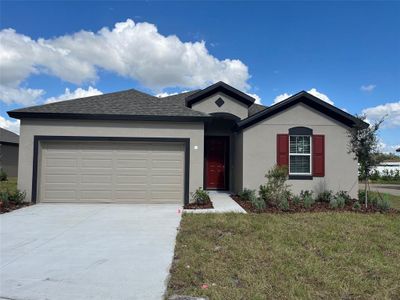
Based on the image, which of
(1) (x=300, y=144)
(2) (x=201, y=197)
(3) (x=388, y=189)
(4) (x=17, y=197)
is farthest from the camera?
(3) (x=388, y=189)

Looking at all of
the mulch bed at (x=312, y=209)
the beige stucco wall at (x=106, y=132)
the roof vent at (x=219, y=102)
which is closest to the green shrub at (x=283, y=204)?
the mulch bed at (x=312, y=209)

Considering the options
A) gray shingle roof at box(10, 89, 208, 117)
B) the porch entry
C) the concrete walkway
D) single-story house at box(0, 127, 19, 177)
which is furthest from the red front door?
single-story house at box(0, 127, 19, 177)

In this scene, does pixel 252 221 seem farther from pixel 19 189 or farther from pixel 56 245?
pixel 19 189

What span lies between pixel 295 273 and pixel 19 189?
981 centimetres

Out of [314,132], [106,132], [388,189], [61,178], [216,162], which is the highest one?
[314,132]

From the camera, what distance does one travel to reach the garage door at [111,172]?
1115 centimetres

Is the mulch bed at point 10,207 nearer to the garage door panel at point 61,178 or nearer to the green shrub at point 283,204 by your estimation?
the garage door panel at point 61,178

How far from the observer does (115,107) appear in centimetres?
1171

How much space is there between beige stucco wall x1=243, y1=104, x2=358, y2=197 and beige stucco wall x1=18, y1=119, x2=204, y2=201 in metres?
2.10

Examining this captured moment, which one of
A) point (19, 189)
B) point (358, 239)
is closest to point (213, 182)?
point (19, 189)

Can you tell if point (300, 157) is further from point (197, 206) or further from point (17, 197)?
point (17, 197)

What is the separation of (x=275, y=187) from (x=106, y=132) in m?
6.29

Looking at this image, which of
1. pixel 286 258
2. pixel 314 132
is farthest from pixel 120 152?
pixel 286 258

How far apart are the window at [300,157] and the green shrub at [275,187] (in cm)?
92
